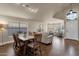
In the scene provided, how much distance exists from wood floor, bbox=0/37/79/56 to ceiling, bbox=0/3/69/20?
1.77ft

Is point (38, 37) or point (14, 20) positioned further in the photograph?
point (38, 37)

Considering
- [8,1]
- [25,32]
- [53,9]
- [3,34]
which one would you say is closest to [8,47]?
[3,34]

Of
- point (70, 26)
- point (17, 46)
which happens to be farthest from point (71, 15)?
point (17, 46)

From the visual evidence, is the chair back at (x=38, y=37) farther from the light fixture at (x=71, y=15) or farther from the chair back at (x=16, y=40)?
the light fixture at (x=71, y=15)

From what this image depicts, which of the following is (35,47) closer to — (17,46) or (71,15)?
(17,46)

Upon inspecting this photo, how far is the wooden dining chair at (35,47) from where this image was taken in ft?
8.80

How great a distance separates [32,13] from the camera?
271 cm

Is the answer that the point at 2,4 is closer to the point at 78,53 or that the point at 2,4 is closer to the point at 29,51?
the point at 29,51

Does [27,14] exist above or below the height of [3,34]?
above

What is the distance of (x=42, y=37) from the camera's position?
2758mm

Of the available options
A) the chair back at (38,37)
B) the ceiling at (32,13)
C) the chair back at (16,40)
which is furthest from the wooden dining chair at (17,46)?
the ceiling at (32,13)

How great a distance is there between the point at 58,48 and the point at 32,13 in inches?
34.0

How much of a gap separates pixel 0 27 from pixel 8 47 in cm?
42

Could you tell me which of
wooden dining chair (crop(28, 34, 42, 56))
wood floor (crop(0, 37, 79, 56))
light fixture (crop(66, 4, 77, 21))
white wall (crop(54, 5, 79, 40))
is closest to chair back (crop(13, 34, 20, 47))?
wood floor (crop(0, 37, 79, 56))
